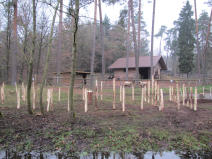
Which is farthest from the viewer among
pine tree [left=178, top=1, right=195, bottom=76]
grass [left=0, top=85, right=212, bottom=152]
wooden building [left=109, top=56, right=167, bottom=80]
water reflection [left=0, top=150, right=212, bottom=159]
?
pine tree [left=178, top=1, right=195, bottom=76]

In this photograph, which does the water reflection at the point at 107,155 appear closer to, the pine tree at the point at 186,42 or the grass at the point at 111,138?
the grass at the point at 111,138

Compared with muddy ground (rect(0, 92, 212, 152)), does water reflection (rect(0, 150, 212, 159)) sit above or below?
below

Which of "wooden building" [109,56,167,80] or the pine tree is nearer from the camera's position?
"wooden building" [109,56,167,80]

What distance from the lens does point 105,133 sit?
5.55m

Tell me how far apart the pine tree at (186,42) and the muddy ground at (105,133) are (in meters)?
30.2

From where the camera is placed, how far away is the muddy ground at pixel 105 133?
484 centimetres

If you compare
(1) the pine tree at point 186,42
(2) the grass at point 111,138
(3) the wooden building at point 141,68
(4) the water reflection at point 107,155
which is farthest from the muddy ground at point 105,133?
(1) the pine tree at point 186,42

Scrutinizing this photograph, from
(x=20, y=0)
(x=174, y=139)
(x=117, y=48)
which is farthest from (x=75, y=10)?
(x=117, y=48)

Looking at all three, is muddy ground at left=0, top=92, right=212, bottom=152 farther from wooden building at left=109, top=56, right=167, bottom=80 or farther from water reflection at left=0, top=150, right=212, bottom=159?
wooden building at left=109, top=56, right=167, bottom=80

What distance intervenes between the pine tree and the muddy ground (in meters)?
30.2

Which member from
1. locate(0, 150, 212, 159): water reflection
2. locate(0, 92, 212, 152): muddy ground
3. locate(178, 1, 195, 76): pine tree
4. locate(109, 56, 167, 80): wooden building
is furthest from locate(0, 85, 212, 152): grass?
locate(178, 1, 195, 76): pine tree

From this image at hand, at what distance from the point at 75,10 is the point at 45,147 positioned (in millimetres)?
4362

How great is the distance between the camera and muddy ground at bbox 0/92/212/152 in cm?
Result: 484

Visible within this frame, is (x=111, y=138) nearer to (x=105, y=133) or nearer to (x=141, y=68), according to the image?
(x=105, y=133)
